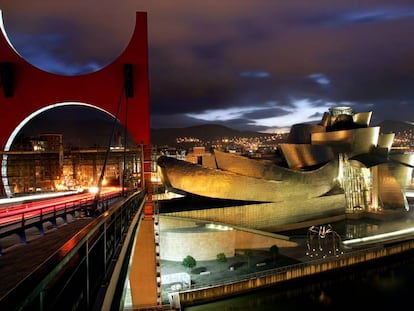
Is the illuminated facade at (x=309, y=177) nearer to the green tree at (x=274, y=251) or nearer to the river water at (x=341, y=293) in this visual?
the green tree at (x=274, y=251)

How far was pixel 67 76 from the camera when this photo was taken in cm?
1074

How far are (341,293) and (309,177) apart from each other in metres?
6.60

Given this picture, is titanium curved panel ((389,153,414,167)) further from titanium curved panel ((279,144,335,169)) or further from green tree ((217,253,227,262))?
green tree ((217,253,227,262))

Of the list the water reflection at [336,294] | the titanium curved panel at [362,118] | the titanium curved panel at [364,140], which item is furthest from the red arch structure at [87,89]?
the titanium curved panel at [362,118]

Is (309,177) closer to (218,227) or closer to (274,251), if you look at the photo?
(274,251)

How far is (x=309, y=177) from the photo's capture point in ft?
54.8

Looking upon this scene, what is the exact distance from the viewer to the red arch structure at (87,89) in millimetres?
10312

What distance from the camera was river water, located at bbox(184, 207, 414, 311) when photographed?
1023 centimetres

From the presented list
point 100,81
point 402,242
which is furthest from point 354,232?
point 100,81

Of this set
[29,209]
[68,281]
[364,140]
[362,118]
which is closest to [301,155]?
[364,140]

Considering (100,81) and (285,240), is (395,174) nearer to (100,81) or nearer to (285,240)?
(285,240)

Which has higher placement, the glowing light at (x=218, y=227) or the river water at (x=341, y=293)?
the glowing light at (x=218, y=227)

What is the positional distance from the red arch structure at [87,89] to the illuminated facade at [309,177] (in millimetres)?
3705

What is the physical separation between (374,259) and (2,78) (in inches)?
555
